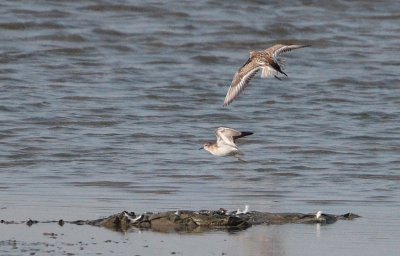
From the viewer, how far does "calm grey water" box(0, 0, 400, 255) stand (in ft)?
23.0

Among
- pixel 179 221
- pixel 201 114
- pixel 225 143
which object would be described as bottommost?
pixel 179 221

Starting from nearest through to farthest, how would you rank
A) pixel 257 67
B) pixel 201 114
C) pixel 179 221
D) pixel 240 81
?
pixel 179 221, pixel 257 67, pixel 240 81, pixel 201 114

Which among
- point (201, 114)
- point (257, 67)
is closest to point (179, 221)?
point (257, 67)

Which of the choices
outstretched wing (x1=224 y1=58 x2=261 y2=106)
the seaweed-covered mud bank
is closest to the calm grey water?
the seaweed-covered mud bank

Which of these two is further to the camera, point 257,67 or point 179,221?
point 257,67

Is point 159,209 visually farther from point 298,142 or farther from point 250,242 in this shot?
point 298,142

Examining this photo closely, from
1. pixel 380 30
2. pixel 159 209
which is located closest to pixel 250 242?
pixel 159 209

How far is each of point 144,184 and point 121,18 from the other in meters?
9.64

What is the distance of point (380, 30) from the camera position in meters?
16.8

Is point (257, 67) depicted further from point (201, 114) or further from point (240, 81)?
point (201, 114)

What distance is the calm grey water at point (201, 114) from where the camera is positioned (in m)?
7.01

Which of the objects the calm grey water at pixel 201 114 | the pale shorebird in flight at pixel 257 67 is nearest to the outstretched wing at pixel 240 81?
the pale shorebird in flight at pixel 257 67

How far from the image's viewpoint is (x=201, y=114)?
37.1 feet

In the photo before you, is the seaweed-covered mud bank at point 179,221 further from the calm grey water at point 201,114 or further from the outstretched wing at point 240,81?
the outstretched wing at point 240,81
